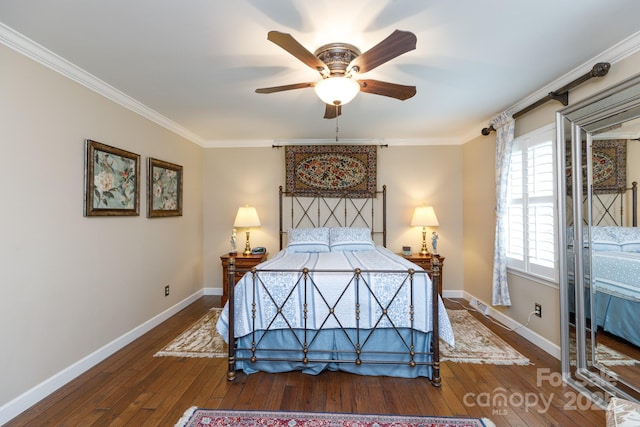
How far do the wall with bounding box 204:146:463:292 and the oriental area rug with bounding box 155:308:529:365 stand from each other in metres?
1.40

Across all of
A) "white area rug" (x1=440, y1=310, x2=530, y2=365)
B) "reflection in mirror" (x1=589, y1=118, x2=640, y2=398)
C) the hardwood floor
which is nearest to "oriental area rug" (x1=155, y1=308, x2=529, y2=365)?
"white area rug" (x1=440, y1=310, x2=530, y2=365)

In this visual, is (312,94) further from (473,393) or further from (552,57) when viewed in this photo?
(473,393)

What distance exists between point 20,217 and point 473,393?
11.5ft

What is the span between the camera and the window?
2.83 metres

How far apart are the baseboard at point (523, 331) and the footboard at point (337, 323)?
1.33 meters

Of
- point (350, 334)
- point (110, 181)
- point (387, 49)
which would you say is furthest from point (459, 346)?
point (110, 181)

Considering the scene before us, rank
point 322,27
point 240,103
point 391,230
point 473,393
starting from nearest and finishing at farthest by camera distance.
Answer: point 322,27, point 473,393, point 240,103, point 391,230

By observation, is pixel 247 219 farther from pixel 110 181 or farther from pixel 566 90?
pixel 566 90

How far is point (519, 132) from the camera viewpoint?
3.26 metres

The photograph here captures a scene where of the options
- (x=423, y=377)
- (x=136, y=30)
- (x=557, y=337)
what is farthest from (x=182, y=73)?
(x=557, y=337)

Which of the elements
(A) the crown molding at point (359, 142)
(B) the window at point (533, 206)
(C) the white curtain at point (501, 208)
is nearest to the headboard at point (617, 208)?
(B) the window at point (533, 206)

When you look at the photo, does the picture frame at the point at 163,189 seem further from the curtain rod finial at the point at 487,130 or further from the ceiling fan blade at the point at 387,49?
the curtain rod finial at the point at 487,130

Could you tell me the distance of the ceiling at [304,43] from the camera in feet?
5.72

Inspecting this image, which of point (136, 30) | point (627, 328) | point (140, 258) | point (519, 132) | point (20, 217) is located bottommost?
point (627, 328)
